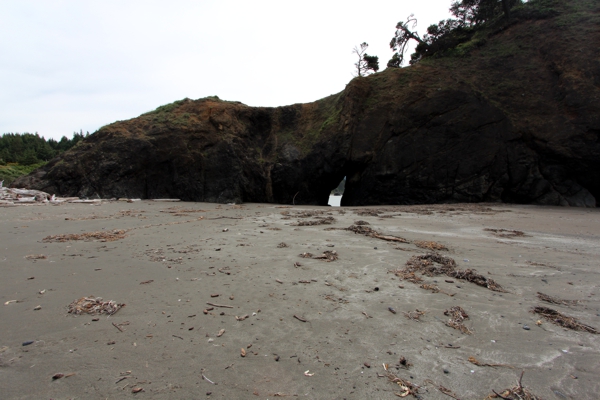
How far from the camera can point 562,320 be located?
2.68 metres

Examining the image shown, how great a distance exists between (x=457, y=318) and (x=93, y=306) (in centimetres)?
317

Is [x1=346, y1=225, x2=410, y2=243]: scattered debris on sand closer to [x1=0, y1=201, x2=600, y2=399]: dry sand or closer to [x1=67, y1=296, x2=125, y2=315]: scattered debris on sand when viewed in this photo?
[x1=0, y1=201, x2=600, y2=399]: dry sand

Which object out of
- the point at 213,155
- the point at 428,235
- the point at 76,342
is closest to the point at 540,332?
the point at 76,342

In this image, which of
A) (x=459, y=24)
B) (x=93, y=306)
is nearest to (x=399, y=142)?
(x=459, y=24)

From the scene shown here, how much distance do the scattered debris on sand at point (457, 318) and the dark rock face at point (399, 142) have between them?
14.1m

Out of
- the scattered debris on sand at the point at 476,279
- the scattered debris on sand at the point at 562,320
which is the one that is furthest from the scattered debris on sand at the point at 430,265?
the scattered debris on sand at the point at 562,320

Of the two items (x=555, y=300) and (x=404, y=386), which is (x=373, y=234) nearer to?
(x=555, y=300)

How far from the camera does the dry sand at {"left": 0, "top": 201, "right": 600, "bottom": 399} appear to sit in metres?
1.87

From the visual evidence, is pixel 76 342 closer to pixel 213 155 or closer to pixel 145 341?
pixel 145 341

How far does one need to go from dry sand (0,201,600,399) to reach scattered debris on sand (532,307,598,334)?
0.08 metres

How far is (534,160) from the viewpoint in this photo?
14844 millimetres

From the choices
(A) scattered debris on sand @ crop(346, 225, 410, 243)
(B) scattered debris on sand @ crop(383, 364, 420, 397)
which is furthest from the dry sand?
(A) scattered debris on sand @ crop(346, 225, 410, 243)

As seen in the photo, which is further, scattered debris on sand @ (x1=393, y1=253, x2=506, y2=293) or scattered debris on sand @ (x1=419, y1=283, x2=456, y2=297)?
scattered debris on sand @ (x1=393, y1=253, x2=506, y2=293)

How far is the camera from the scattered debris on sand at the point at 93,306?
268 cm
